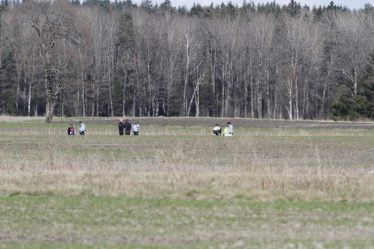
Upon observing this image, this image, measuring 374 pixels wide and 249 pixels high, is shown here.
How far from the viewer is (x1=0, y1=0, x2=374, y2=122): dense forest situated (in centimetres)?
9894

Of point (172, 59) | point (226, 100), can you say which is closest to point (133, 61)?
point (172, 59)

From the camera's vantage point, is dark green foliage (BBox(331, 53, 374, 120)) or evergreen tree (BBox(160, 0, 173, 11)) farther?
evergreen tree (BBox(160, 0, 173, 11))

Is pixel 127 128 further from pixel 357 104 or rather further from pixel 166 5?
pixel 166 5

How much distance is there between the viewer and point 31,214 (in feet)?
51.8

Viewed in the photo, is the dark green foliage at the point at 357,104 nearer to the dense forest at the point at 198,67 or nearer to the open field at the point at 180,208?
the dense forest at the point at 198,67

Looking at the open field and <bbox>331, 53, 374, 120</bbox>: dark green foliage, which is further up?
<bbox>331, 53, 374, 120</bbox>: dark green foliage

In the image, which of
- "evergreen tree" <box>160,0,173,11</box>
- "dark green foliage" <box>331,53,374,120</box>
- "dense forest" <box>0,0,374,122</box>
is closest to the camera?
"dark green foliage" <box>331,53,374,120</box>

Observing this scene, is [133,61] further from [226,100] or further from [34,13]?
[34,13]

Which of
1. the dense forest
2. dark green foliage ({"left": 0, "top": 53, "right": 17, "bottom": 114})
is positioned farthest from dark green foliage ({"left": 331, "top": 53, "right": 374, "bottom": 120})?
dark green foliage ({"left": 0, "top": 53, "right": 17, "bottom": 114})

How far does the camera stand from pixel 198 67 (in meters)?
104

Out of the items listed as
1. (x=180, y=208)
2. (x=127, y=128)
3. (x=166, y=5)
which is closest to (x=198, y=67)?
(x=127, y=128)

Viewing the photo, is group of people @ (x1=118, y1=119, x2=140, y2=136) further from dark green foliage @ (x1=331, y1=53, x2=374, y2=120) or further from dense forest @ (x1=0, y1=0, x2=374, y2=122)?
dense forest @ (x1=0, y1=0, x2=374, y2=122)

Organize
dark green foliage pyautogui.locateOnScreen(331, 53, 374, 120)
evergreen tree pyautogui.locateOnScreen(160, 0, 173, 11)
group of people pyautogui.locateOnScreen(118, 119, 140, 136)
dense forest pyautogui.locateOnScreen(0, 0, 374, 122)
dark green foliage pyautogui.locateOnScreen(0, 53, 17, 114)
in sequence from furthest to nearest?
evergreen tree pyautogui.locateOnScreen(160, 0, 173, 11) < dark green foliage pyautogui.locateOnScreen(0, 53, 17, 114) < dense forest pyautogui.locateOnScreen(0, 0, 374, 122) < dark green foliage pyautogui.locateOnScreen(331, 53, 374, 120) < group of people pyautogui.locateOnScreen(118, 119, 140, 136)

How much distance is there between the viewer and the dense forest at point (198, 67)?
325 ft
